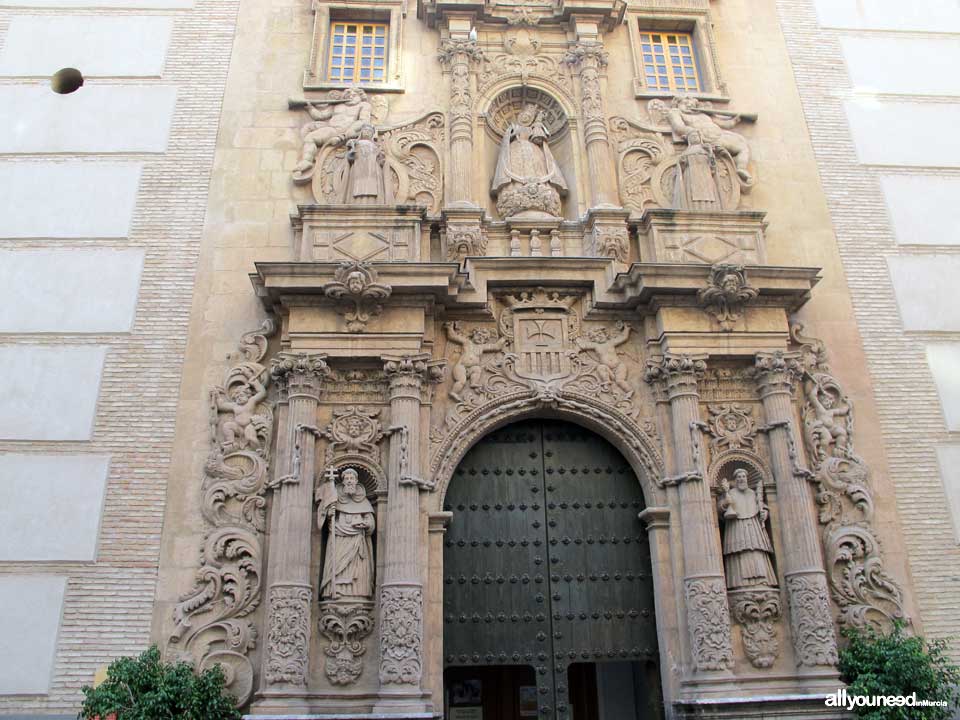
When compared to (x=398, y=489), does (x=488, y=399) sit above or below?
above

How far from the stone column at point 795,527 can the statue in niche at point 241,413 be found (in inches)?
223

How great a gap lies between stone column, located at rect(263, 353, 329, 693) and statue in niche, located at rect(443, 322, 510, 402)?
150cm

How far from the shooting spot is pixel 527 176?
10484mm

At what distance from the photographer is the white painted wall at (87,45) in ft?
36.4

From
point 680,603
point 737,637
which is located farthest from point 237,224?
point 737,637

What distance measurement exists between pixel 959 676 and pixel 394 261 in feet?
24.0

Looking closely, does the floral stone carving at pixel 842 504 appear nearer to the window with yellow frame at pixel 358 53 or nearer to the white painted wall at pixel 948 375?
the white painted wall at pixel 948 375

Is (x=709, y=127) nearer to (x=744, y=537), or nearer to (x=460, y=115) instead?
(x=460, y=115)

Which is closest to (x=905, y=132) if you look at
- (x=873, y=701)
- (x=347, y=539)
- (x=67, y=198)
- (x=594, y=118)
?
(x=594, y=118)

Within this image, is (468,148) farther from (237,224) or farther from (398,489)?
(398,489)

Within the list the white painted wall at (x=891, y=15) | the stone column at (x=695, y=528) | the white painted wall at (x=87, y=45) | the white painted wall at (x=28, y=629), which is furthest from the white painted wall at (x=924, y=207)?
the white painted wall at (x=28, y=629)

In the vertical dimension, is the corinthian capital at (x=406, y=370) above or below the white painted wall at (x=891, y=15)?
below

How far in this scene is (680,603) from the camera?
8492 millimetres

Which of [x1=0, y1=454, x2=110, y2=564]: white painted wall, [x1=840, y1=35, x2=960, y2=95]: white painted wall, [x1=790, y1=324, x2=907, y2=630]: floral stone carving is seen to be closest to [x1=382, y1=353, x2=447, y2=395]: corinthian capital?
[x1=0, y1=454, x2=110, y2=564]: white painted wall
